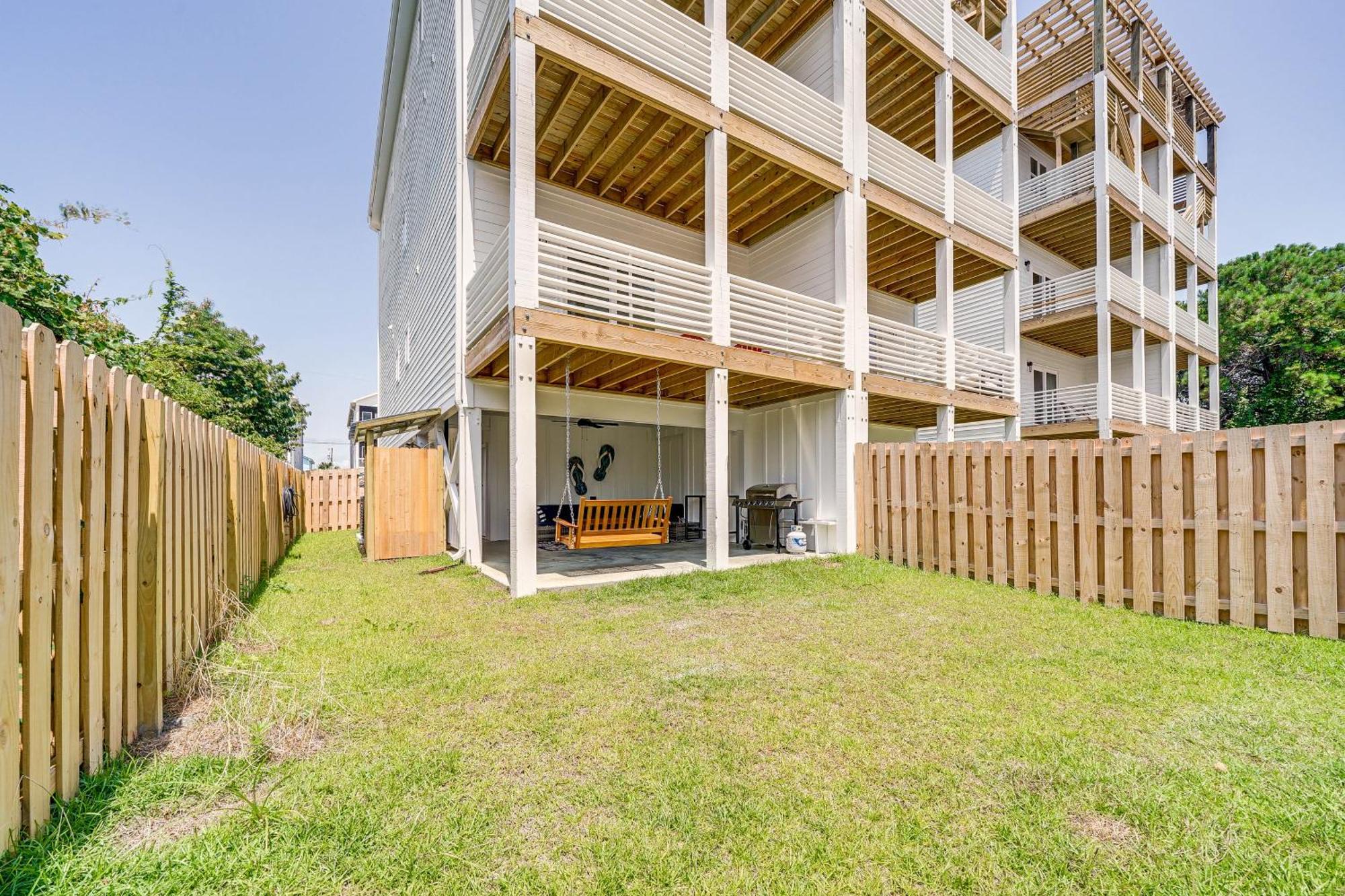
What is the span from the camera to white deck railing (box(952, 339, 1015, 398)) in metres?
11.6

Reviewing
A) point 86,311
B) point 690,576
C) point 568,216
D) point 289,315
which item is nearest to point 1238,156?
point 568,216

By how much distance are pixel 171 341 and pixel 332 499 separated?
13.4m

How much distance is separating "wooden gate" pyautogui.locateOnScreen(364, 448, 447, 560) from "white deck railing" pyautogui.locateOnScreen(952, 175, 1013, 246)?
38.6ft

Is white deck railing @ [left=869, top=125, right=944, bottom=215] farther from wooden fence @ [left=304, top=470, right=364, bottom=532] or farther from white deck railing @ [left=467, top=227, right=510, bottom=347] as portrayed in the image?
wooden fence @ [left=304, top=470, right=364, bottom=532]

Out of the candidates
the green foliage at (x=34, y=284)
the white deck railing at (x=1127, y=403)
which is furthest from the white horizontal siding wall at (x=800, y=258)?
the white deck railing at (x=1127, y=403)

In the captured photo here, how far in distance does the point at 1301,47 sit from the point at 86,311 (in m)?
29.6

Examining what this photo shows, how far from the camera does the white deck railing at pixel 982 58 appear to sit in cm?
1119

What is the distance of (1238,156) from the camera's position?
2158 centimetres

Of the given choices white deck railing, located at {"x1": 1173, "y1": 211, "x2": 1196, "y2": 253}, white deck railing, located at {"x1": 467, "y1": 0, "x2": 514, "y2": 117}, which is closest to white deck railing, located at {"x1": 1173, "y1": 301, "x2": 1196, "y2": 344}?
white deck railing, located at {"x1": 1173, "y1": 211, "x2": 1196, "y2": 253}

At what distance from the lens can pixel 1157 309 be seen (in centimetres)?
1744

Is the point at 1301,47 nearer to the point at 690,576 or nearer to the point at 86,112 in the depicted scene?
the point at 690,576

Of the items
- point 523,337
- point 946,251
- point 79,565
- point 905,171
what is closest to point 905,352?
point 946,251

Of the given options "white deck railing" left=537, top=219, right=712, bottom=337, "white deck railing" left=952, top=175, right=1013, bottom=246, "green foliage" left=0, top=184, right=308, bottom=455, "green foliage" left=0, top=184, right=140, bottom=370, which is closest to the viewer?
"green foliage" left=0, top=184, right=140, bottom=370

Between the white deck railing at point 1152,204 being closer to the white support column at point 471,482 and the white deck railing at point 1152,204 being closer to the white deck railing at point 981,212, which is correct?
the white deck railing at point 981,212
